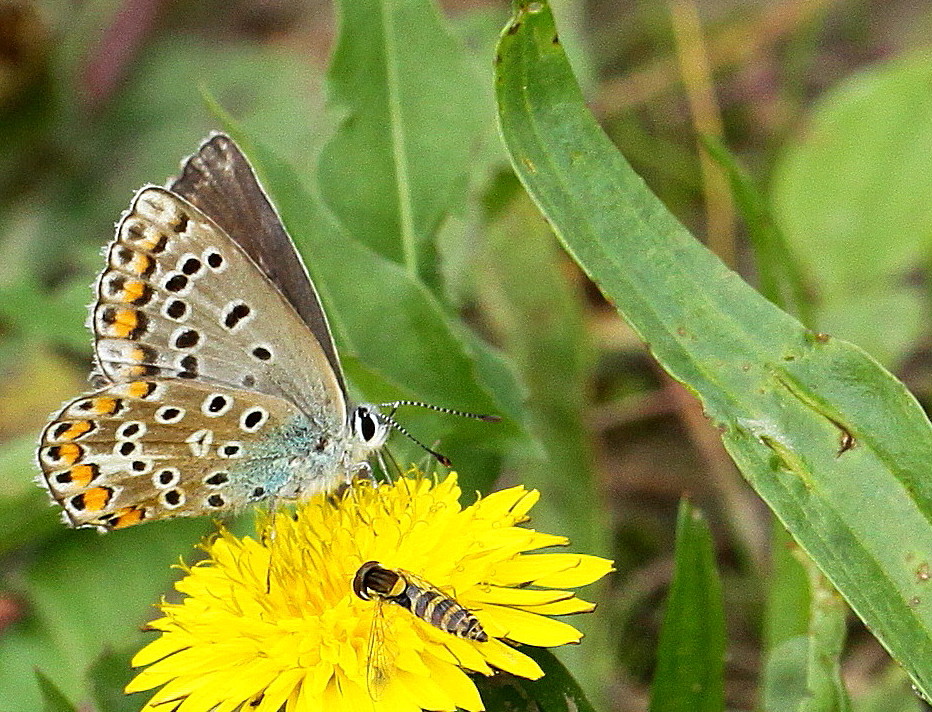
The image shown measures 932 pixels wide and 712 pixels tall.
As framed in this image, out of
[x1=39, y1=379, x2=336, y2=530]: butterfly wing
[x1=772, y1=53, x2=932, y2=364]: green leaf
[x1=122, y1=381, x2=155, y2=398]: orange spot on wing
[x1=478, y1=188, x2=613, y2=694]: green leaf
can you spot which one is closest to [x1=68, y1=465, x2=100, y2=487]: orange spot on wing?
[x1=39, y1=379, x2=336, y2=530]: butterfly wing

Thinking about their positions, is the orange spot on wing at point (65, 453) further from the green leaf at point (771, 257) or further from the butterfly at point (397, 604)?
the green leaf at point (771, 257)

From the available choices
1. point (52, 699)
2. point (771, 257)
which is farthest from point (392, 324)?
point (52, 699)

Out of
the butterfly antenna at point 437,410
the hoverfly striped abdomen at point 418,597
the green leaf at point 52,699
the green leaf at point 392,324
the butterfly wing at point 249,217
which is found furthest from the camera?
the green leaf at point 392,324

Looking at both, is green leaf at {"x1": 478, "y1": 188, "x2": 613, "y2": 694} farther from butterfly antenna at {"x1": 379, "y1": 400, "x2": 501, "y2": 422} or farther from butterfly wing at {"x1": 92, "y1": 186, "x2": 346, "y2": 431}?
butterfly wing at {"x1": 92, "y1": 186, "x2": 346, "y2": 431}

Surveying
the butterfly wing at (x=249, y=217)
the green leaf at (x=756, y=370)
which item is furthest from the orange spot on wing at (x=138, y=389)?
the green leaf at (x=756, y=370)

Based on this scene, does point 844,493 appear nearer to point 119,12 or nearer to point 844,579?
point 844,579

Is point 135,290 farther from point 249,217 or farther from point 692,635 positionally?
point 692,635
